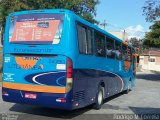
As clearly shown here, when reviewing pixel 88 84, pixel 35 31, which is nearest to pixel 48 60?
pixel 35 31

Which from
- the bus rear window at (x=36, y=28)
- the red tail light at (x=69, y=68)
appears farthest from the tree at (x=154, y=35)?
the red tail light at (x=69, y=68)

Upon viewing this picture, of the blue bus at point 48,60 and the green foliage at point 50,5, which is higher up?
the green foliage at point 50,5

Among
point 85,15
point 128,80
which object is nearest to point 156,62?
point 85,15

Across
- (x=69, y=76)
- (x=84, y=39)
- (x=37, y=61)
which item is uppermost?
(x=84, y=39)

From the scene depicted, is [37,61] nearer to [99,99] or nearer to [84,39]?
[84,39]

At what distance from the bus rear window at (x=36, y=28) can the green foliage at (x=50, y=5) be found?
48.3 ft

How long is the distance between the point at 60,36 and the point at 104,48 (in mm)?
3913

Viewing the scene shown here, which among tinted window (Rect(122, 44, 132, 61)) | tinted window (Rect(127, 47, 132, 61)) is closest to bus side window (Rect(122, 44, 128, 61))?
tinted window (Rect(122, 44, 132, 61))

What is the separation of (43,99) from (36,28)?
221cm

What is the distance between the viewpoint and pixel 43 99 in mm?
11570

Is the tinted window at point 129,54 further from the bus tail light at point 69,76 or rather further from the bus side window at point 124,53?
the bus tail light at point 69,76

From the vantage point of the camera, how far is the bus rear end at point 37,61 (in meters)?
11.4

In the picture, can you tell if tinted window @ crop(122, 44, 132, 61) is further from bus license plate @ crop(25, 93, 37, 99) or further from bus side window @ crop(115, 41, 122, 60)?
bus license plate @ crop(25, 93, 37, 99)

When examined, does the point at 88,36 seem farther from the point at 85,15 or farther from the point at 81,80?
the point at 85,15
